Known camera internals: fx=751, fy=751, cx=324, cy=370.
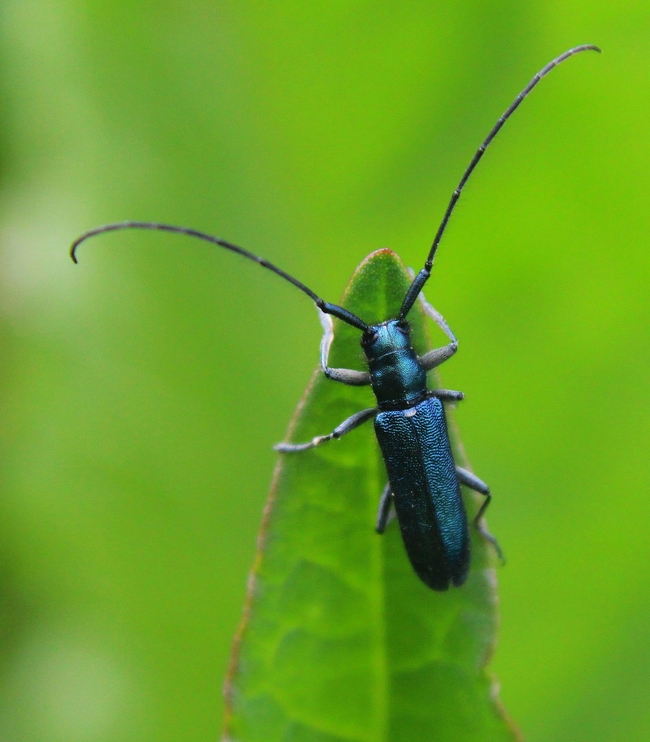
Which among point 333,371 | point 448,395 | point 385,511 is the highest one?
point 448,395

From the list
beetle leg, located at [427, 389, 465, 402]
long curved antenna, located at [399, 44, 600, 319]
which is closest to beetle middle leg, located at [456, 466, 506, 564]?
beetle leg, located at [427, 389, 465, 402]

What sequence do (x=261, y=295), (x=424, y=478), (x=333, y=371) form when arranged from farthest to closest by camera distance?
(x=261, y=295) → (x=424, y=478) → (x=333, y=371)

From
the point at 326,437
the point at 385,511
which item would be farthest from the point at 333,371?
the point at 385,511

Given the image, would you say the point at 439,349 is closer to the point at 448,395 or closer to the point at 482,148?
the point at 448,395

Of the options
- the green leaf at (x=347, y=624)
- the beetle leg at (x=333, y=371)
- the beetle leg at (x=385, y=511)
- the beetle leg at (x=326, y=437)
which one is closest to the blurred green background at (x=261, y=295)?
the beetle leg at (x=333, y=371)

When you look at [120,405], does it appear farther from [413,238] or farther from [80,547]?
[413,238]

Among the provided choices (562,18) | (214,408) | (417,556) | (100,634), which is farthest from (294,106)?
(100,634)

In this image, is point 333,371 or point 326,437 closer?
point 326,437
